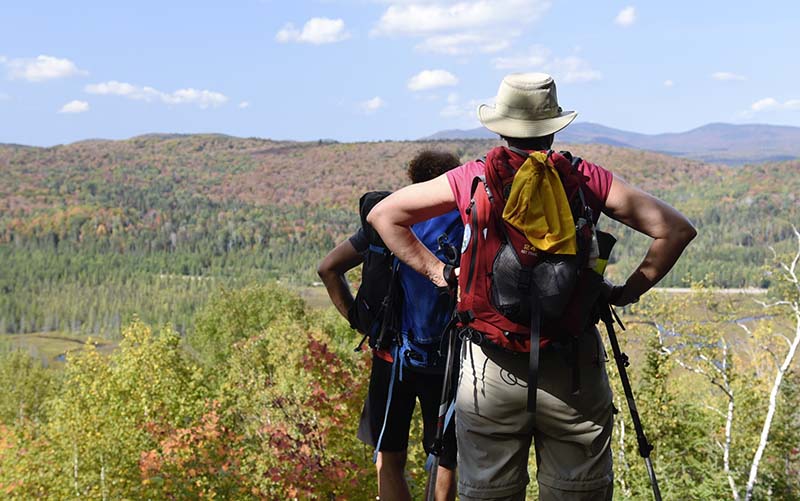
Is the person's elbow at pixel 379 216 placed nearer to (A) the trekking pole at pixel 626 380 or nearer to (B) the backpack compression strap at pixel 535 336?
(B) the backpack compression strap at pixel 535 336

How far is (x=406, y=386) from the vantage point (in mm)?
3576

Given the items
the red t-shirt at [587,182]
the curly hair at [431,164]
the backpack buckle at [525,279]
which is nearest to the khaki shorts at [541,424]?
the backpack buckle at [525,279]

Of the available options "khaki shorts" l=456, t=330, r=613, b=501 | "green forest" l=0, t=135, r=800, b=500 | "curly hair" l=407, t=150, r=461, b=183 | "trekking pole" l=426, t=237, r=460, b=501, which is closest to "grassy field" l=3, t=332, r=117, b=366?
"green forest" l=0, t=135, r=800, b=500

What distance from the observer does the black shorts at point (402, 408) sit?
3527 millimetres

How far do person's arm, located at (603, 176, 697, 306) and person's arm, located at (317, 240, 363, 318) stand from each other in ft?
4.35

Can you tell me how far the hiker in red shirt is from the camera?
261 cm

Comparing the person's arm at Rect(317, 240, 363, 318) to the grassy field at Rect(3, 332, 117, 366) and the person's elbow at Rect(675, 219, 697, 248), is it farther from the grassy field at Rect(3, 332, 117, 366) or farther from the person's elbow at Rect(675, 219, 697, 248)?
the grassy field at Rect(3, 332, 117, 366)

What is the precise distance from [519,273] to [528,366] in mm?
340

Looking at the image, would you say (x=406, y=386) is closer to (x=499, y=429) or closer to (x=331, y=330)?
(x=499, y=429)

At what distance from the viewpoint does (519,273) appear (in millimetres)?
2502

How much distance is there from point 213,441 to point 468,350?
16355 mm

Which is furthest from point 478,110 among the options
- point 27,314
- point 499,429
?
point 27,314

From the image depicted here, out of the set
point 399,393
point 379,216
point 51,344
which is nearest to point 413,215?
point 379,216

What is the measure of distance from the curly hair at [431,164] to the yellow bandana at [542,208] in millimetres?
897
